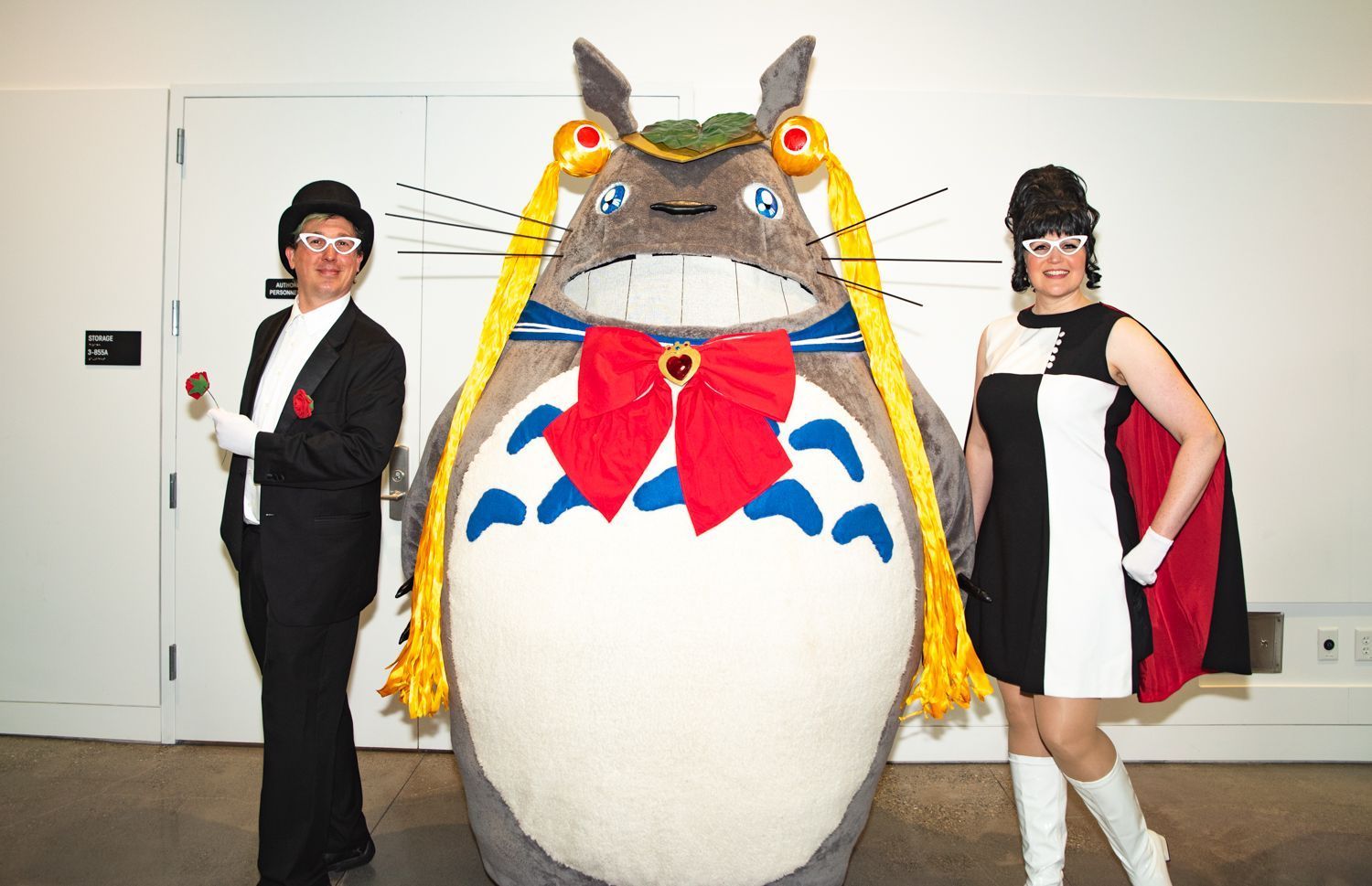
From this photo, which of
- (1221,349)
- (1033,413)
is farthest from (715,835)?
(1221,349)

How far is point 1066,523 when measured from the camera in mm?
1660

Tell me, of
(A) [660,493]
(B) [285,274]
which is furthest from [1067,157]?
(B) [285,274]

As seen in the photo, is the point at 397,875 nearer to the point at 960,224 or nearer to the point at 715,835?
the point at 715,835

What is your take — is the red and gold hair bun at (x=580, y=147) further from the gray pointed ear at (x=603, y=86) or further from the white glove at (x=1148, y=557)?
the white glove at (x=1148, y=557)

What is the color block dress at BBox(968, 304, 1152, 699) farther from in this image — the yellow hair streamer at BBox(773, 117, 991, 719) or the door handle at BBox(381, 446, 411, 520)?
the door handle at BBox(381, 446, 411, 520)

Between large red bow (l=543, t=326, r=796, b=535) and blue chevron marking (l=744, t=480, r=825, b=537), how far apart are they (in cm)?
2

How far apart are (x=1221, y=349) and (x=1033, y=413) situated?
1.39m

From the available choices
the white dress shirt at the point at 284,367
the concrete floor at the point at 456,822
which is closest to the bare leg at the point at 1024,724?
the concrete floor at the point at 456,822

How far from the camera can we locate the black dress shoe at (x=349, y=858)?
6.77 ft

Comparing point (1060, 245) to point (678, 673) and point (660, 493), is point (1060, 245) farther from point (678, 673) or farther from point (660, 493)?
point (678, 673)

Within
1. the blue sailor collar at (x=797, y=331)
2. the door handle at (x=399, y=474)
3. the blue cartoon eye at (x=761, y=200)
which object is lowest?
the door handle at (x=399, y=474)

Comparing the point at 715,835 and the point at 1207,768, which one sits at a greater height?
the point at 715,835

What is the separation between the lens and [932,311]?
269 cm

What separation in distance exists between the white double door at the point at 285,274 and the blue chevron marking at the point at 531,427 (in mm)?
1273
